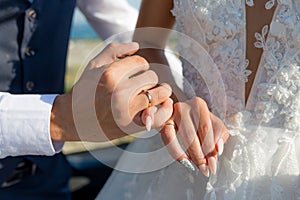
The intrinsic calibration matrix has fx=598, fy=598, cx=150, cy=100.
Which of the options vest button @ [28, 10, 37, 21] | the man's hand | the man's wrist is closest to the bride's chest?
the man's hand

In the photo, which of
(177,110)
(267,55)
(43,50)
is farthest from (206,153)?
(43,50)

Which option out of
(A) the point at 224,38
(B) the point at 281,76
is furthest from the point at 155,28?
(B) the point at 281,76

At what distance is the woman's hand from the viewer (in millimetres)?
888

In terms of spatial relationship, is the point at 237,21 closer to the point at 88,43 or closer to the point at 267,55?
the point at 267,55

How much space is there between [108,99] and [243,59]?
232mm

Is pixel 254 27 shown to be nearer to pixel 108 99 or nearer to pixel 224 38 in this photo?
pixel 224 38

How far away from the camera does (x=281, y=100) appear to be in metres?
0.95

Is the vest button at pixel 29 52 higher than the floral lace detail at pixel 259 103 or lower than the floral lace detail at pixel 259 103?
lower

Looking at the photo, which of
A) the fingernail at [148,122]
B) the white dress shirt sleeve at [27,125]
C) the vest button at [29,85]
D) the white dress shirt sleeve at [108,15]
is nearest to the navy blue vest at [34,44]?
the vest button at [29,85]

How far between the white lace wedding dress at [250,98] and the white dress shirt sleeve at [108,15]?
51cm

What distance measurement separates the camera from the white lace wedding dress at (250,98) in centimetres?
94

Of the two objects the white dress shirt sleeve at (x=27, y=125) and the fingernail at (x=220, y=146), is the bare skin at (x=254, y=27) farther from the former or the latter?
the white dress shirt sleeve at (x=27, y=125)

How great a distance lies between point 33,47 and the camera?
4.41 ft

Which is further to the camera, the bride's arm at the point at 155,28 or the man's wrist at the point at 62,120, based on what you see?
the bride's arm at the point at 155,28
